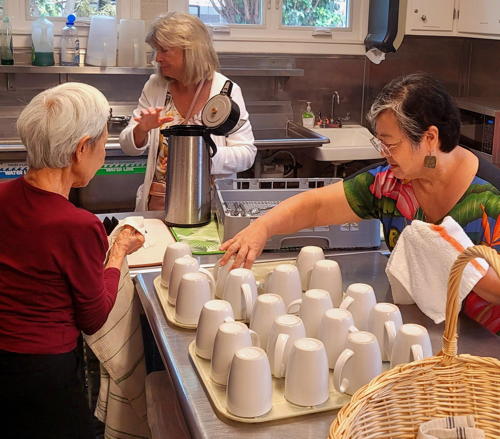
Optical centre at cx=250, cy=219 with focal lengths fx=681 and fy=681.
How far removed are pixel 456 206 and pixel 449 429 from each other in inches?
25.7

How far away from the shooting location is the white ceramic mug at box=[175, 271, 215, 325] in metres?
1.48

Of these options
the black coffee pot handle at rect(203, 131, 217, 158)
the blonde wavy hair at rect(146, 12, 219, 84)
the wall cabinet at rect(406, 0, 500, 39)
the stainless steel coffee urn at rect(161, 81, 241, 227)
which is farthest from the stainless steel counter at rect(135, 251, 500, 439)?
the wall cabinet at rect(406, 0, 500, 39)

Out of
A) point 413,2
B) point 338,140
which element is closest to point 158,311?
point 338,140

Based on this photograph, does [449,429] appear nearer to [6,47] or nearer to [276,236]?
[276,236]

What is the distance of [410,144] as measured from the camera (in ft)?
5.46

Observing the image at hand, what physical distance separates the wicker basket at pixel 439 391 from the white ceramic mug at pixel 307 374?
10 centimetres

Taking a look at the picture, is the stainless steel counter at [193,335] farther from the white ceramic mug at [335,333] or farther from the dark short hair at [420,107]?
the dark short hair at [420,107]

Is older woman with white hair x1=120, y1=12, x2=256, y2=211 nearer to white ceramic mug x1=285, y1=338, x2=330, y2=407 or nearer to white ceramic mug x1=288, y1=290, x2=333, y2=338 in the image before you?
white ceramic mug x1=288, y1=290, x2=333, y2=338

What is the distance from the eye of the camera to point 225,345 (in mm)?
1228

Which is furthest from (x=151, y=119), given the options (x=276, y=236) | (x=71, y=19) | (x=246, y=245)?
(x=71, y=19)

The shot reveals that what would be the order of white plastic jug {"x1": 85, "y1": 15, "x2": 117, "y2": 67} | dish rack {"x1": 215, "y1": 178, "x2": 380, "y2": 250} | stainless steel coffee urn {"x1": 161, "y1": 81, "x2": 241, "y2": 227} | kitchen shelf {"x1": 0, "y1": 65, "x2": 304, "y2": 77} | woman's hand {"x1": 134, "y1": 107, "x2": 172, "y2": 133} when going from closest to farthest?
dish rack {"x1": 215, "y1": 178, "x2": 380, "y2": 250} → stainless steel coffee urn {"x1": 161, "y1": 81, "x2": 241, "y2": 227} → woman's hand {"x1": 134, "y1": 107, "x2": 172, "y2": 133} → kitchen shelf {"x1": 0, "y1": 65, "x2": 304, "y2": 77} → white plastic jug {"x1": 85, "y1": 15, "x2": 117, "y2": 67}

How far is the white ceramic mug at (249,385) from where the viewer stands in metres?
1.14

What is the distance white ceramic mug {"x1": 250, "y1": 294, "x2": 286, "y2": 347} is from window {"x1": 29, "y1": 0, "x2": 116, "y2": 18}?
10.2ft

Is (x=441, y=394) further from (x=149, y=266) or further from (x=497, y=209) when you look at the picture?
(x=149, y=266)
